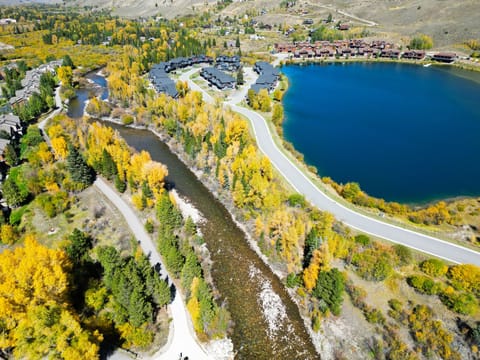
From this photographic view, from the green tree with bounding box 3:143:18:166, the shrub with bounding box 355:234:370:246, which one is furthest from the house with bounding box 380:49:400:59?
the green tree with bounding box 3:143:18:166

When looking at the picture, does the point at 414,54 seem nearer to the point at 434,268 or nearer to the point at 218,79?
the point at 218,79

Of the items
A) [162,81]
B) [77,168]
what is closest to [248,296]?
[77,168]

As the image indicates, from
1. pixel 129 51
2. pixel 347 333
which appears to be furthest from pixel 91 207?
pixel 129 51

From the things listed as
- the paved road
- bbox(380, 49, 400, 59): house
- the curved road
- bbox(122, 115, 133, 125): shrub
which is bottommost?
the paved road

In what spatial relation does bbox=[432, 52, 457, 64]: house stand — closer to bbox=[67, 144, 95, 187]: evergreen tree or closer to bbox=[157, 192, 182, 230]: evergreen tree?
bbox=[157, 192, 182, 230]: evergreen tree

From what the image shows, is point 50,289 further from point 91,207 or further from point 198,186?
point 198,186
